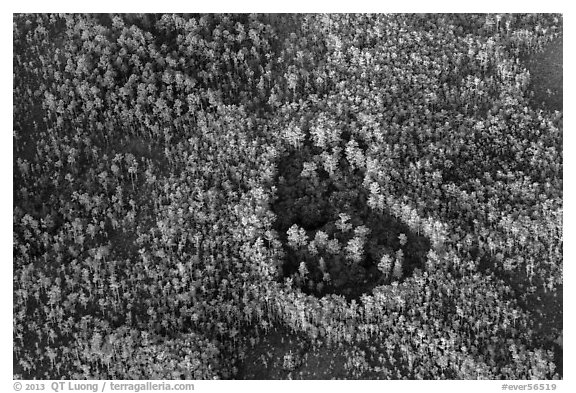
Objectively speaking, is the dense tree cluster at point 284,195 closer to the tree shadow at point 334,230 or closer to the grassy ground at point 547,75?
the tree shadow at point 334,230

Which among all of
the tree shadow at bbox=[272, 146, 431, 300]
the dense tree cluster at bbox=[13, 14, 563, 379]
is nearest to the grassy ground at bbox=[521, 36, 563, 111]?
the dense tree cluster at bbox=[13, 14, 563, 379]

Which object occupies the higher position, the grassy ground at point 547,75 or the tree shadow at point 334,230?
the grassy ground at point 547,75

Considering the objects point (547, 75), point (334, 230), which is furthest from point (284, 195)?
point (547, 75)

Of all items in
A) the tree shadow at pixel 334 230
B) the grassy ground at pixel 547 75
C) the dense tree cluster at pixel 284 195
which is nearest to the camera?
the dense tree cluster at pixel 284 195

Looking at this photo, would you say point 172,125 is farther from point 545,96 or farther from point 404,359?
point 545,96

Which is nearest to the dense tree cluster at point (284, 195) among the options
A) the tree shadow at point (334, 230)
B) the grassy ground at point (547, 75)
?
the tree shadow at point (334, 230)

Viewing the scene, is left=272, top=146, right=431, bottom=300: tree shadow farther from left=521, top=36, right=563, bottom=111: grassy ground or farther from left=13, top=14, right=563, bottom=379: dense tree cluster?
left=521, top=36, right=563, bottom=111: grassy ground

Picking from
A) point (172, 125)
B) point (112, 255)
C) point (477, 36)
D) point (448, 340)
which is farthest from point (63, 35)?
point (448, 340)

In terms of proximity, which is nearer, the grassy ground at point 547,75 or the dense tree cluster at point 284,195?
the dense tree cluster at point 284,195

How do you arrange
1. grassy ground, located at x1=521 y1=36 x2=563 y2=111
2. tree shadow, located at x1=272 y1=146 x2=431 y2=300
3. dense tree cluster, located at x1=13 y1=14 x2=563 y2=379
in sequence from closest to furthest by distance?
dense tree cluster, located at x1=13 y1=14 x2=563 y2=379, tree shadow, located at x1=272 y1=146 x2=431 y2=300, grassy ground, located at x1=521 y1=36 x2=563 y2=111
